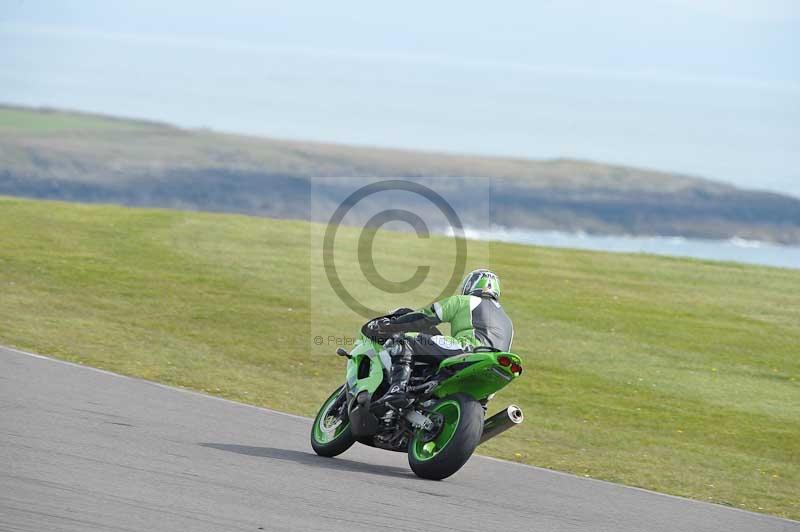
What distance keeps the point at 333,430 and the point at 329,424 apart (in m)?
0.11

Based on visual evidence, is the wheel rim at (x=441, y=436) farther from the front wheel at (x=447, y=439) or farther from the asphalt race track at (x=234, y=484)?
the asphalt race track at (x=234, y=484)

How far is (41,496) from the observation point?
7.54m

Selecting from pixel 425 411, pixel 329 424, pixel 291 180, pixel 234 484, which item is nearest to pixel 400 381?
pixel 425 411

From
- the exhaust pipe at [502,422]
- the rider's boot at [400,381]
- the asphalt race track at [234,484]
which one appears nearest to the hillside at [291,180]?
the asphalt race track at [234,484]

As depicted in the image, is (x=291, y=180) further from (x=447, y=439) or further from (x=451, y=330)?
(x=447, y=439)

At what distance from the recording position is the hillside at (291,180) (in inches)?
4911

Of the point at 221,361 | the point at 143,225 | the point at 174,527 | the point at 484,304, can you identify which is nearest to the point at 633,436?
the point at 484,304

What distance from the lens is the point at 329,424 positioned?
10914 millimetres

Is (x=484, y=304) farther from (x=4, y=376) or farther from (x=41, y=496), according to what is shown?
(x=4, y=376)

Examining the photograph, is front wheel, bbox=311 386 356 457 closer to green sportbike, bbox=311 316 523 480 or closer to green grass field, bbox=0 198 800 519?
green sportbike, bbox=311 316 523 480

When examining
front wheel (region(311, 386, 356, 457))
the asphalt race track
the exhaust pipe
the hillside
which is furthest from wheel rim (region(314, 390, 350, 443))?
the hillside

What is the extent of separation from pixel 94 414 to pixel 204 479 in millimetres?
2827

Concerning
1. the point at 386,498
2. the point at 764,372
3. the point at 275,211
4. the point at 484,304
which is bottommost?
the point at 275,211

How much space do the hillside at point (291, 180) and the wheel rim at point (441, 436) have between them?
99623mm
